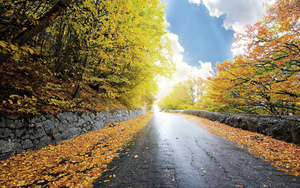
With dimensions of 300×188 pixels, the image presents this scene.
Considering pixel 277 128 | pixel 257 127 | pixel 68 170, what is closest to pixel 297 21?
pixel 277 128

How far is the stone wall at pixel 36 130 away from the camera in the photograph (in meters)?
3.11

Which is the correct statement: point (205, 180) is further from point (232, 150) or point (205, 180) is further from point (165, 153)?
point (232, 150)

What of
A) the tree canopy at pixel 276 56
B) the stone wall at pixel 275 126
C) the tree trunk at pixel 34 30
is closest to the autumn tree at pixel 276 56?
the tree canopy at pixel 276 56

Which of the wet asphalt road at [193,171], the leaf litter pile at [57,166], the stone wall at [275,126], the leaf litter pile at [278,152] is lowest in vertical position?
the leaf litter pile at [57,166]

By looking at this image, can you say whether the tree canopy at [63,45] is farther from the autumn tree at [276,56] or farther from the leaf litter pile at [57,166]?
the autumn tree at [276,56]

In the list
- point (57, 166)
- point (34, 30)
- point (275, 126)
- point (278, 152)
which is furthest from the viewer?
point (275, 126)

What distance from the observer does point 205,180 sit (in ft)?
7.52

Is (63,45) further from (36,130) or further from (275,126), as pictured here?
(275,126)

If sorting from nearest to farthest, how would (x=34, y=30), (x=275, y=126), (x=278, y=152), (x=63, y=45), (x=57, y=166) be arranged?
(x=34, y=30), (x=57, y=166), (x=278, y=152), (x=275, y=126), (x=63, y=45)

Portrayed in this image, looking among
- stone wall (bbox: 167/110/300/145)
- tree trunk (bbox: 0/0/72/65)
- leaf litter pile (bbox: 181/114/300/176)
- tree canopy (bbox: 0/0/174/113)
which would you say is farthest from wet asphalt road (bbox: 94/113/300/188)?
tree trunk (bbox: 0/0/72/65)

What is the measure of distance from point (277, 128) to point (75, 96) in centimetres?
977

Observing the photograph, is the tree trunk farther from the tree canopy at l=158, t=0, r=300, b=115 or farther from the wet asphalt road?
the tree canopy at l=158, t=0, r=300, b=115

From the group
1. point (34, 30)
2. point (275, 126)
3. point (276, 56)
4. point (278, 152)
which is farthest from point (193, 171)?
point (276, 56)

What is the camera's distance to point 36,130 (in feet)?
12.3
